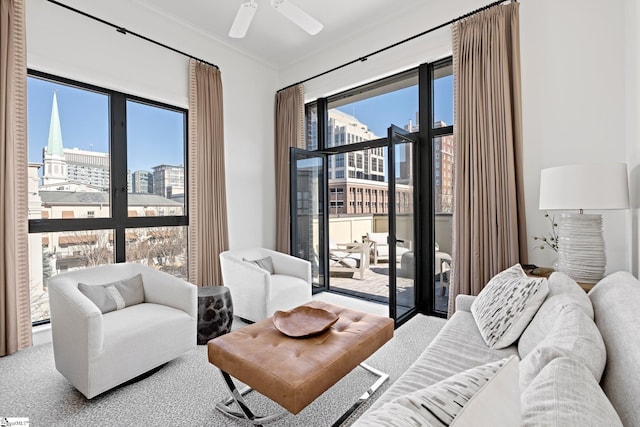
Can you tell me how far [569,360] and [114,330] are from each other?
2243 mm

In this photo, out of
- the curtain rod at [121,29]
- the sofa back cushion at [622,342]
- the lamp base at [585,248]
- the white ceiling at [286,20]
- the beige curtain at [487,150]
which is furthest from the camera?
the white ceiling at [286,20]

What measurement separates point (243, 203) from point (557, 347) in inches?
144

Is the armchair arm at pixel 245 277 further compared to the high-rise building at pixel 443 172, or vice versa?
the high-rise building at pixel 443 172

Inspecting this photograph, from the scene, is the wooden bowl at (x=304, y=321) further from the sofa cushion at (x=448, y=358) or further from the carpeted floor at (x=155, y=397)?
the sofa cushion at (x=448, y=358)

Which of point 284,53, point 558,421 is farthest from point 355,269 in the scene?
point 558,421

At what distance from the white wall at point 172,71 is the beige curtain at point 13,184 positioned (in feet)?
0.46

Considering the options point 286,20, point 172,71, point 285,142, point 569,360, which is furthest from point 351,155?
point 569,360

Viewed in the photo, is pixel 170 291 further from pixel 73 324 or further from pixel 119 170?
pixel 119 170

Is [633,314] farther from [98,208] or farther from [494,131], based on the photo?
[98,208]

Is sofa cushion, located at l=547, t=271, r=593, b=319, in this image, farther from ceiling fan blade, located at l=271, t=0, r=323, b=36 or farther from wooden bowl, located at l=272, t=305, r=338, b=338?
ceiling fan blade, located at l=271, t=0, r=323, b=36

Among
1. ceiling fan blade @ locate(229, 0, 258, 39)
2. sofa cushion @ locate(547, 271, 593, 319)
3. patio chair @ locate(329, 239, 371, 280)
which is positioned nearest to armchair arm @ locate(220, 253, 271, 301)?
patio chair @ locate(329, 239, 371, 280)

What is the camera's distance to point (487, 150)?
2.68 m

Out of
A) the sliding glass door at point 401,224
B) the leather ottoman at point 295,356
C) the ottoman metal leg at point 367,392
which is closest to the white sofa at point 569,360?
the leather ottoman at point 295,356

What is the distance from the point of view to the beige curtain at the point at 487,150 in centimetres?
258
